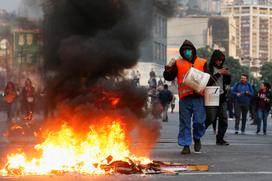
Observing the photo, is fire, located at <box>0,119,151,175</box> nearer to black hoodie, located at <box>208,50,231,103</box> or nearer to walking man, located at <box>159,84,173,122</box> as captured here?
black hoodie, located at <box>208,50,231,103</box>

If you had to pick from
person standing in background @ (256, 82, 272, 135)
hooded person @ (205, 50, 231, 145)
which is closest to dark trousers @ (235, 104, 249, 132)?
person standing in background @ (256, 82, 272, 135)

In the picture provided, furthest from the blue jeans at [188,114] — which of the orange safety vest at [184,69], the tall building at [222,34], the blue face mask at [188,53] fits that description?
the tall building at [222,34]

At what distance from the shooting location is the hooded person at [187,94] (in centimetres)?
1050

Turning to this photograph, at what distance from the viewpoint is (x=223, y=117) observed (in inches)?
513

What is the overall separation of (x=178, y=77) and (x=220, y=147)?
2.35m

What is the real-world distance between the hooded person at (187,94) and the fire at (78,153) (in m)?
2.21

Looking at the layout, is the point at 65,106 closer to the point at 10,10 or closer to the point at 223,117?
the point at 10,10

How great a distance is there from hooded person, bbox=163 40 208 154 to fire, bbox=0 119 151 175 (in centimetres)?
221

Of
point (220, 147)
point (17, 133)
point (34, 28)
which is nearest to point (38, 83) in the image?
point (34, 28)

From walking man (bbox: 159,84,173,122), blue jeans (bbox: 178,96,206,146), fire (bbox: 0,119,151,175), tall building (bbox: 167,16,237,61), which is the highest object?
tall building (bbox: 167,16,237,61)

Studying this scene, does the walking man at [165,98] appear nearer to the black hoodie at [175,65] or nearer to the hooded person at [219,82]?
the hooded person at [219,82]

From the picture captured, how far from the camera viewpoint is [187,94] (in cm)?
1063

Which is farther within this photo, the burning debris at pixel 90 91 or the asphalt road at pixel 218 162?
the burning debris at pixel 90 91

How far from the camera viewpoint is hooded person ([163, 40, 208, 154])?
1050cm
